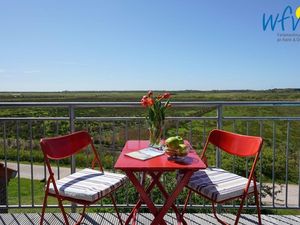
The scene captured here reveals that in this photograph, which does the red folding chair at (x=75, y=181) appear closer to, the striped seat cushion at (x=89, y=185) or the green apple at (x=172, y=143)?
the striped seat cushion at (x=89, y=185)

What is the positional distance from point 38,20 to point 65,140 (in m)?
7.89

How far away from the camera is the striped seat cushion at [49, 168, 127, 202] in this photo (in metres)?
2.51

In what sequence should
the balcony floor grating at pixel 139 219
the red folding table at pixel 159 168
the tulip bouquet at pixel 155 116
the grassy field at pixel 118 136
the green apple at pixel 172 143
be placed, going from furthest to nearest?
1. the grassy field at pixel 118 136
2. the balcony floor grating at pixel 139 219
3. the tulip bouquet at pixel 155 116
4. the green apple at pixel 172 143
5. the red folding table at pixel 159 168

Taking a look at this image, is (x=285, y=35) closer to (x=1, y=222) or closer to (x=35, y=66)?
(x=1, y=222)

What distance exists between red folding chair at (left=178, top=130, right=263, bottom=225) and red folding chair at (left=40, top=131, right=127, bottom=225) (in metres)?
0.72

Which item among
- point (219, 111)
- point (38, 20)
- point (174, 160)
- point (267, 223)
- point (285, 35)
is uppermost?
point (38, 20)

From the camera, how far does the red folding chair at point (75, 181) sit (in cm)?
250

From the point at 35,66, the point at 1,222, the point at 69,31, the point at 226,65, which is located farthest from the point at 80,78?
the point at 1,222

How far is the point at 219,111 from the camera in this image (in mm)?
3553

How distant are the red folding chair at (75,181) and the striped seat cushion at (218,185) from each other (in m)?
0.65

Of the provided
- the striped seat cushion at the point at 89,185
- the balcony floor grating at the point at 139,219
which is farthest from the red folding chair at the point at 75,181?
the balcony floor grating at the point at 139,219

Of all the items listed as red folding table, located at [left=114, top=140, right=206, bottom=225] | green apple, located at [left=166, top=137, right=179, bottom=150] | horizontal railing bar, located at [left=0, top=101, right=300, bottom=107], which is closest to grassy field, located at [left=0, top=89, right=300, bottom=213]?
horizontal railing bar, located at [left=0, top=101, right=300, bottom=107]

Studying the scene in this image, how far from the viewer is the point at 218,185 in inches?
105

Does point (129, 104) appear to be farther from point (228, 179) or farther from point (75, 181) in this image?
point (228, 179)
